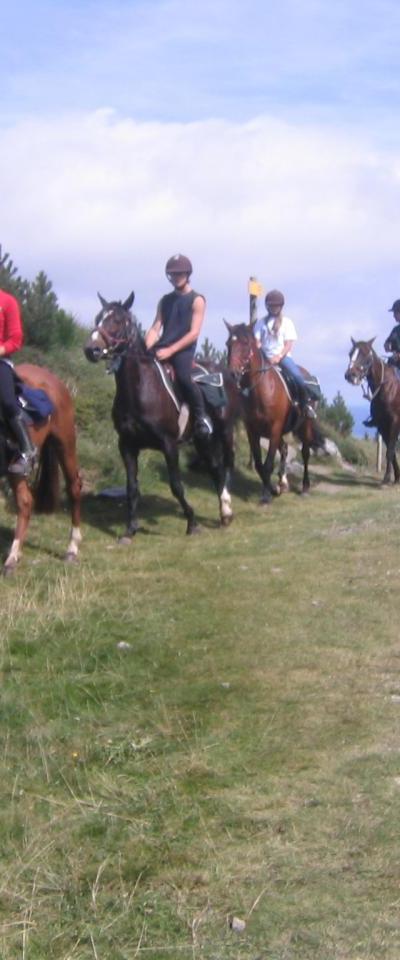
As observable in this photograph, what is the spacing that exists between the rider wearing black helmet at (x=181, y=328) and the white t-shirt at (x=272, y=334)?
343 cm

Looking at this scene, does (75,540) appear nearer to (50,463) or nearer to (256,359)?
(50,463)

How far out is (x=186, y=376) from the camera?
46.4ft

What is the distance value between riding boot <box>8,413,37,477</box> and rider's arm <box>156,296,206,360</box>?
2.52 metres

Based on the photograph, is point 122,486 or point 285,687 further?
point 122,486

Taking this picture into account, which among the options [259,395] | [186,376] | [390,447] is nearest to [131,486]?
[186,376]

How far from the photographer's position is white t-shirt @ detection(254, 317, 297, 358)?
17547 mm

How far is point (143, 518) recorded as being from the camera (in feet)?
50.1

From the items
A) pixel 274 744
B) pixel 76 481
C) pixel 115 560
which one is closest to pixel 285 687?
pixel 274 744

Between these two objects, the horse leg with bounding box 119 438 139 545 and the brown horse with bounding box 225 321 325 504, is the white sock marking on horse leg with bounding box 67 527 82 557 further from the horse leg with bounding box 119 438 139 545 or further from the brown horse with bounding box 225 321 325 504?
the brown horse with bounding box 225 321 325 504

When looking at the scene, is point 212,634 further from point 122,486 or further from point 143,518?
point 122,486

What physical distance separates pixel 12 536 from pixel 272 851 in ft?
25.8

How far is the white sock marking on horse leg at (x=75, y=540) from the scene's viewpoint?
501 inches

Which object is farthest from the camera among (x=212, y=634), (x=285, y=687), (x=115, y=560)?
(x=115, y=560)

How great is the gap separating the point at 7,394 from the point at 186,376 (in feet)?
9.72
